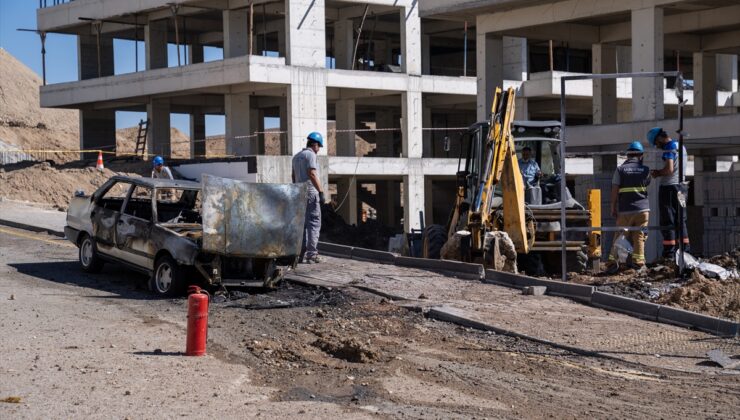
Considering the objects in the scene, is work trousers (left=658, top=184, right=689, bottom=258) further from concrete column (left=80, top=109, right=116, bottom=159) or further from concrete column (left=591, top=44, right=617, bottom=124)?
concrete column (left=80, top=109, right=116, bottom=159)

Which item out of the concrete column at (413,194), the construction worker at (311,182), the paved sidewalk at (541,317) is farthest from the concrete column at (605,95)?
the paved sidewalk at (541,317)

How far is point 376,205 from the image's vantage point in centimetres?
5334

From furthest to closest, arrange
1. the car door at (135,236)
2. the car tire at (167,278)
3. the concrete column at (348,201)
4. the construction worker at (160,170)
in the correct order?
the concrete column at (348,201) < the construction worker at (160,170) < the car door at (135,236) < the car tire at (167,278)

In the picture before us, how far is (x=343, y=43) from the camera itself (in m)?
43.8

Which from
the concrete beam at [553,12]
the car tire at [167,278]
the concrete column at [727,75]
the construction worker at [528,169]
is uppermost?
the concrete column at [727,75]

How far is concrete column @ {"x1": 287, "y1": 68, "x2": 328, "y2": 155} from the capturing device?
39188 mm

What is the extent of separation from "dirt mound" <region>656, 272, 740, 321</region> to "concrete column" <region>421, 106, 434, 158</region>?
113ft

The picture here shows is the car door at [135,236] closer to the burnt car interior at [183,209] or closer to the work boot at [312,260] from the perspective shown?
the burnt car interior at [183,209]

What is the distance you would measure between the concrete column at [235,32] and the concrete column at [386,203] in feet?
43.8

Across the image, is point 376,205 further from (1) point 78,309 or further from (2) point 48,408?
(2) point 48,408

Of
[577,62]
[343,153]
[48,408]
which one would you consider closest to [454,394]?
[48,408]

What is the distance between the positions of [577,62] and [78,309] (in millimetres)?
44829

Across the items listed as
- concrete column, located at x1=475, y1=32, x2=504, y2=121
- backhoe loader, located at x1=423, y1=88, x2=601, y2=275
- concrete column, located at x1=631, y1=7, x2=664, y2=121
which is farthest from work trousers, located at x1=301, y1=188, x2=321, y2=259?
concrete column, located at x1=475, y1=32, x2=504, y2=121

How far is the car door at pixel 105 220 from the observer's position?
15.4 m
